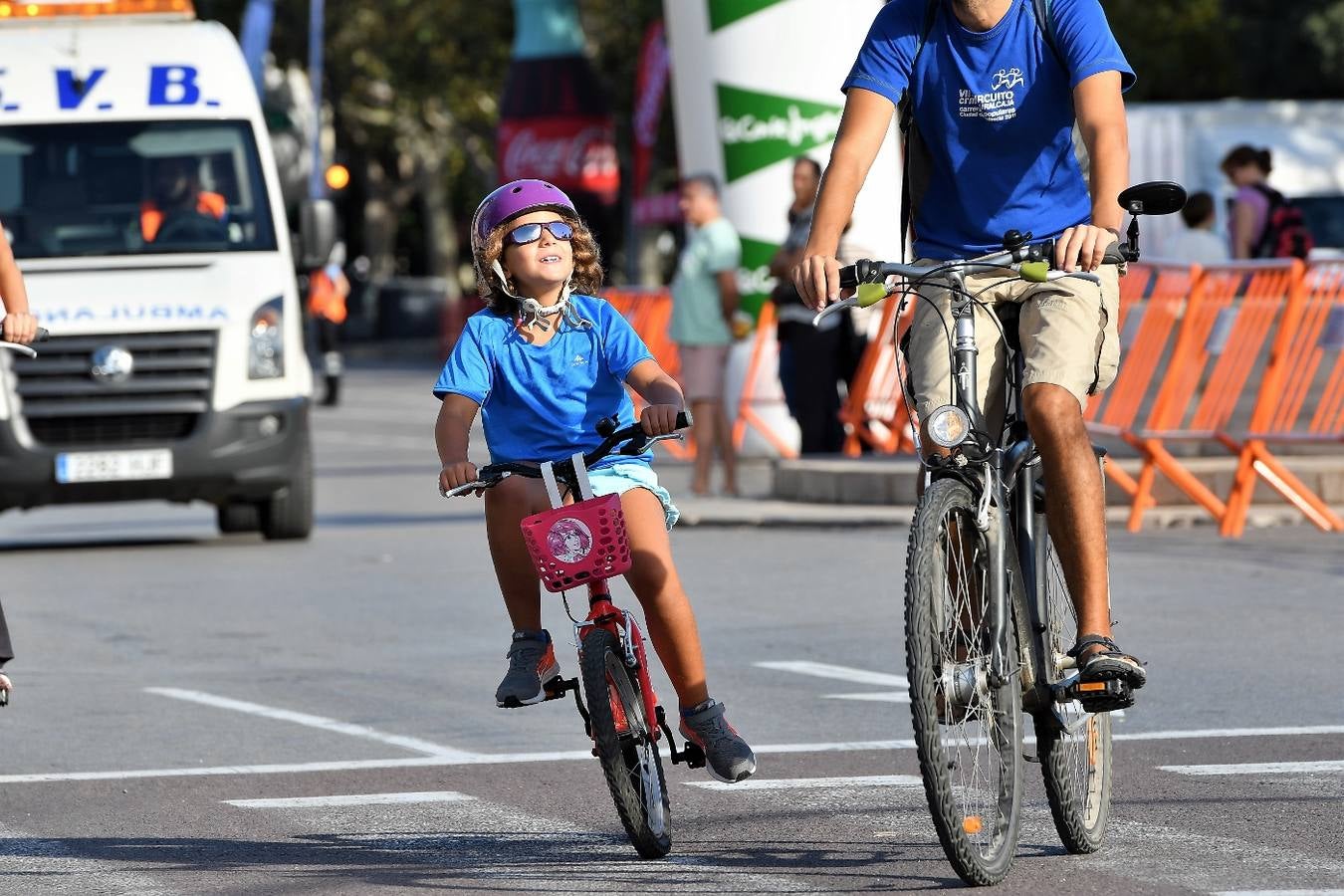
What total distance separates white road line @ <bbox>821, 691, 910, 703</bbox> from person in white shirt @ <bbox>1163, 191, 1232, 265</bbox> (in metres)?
9.74

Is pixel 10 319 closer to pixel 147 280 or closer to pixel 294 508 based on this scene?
pixel 147 280

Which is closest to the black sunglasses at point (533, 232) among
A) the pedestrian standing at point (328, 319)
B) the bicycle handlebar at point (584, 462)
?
the bicycle handlebar at point (584, 462)

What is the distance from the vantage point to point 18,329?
23.1ft

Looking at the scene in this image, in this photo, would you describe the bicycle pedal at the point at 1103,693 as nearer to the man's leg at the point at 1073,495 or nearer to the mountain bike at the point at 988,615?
the mountain bike at the point at 988,615

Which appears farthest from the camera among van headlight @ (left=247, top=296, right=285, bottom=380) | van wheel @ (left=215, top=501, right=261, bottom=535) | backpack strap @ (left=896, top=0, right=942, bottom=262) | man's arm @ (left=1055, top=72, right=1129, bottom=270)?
van wheel @ (left=215, top=501, right=261, bottom=535)

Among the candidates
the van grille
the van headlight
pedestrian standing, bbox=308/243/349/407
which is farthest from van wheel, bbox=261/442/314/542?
pedestrian standing, bbox=308/243/349/407

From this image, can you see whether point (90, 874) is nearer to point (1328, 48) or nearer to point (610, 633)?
point (610, 633)

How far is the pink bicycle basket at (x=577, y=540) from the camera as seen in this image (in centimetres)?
611

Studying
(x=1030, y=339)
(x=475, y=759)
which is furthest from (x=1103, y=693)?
(x=475, y=759)

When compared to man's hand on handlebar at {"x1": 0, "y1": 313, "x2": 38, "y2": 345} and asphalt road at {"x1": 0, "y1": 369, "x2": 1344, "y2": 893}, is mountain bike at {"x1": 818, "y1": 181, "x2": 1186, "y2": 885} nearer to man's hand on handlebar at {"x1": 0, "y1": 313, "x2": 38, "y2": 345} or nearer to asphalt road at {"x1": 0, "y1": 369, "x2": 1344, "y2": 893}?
asphalt road at {"x1": 0, "y1": 369, "x2": 1344, "y2": 893}

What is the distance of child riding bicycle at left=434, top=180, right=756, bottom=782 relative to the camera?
632 cm

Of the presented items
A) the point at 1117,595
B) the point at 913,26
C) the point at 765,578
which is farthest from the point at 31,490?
the point at 913,26

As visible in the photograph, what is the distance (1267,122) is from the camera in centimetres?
3155

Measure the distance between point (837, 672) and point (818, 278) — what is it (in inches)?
163
